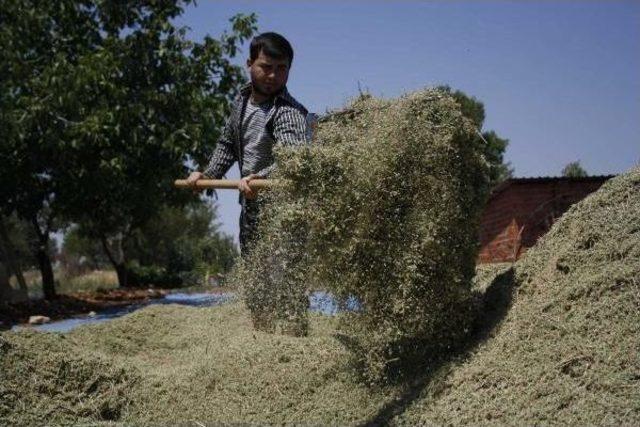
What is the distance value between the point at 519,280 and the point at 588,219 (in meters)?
0.40

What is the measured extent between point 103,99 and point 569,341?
29.5 ft

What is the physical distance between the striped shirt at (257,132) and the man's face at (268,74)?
0.20ft

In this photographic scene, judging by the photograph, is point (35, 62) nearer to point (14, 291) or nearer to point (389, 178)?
point (14, 291)

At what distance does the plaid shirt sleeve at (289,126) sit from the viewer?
3.96 m

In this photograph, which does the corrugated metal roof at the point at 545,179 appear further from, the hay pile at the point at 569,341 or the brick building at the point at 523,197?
the hay pile at the point at 569,341

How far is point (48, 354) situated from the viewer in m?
3.53

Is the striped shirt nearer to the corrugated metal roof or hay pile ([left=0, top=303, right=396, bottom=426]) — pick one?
hay pile ([left=0, top=303, right=396, bottom=426])

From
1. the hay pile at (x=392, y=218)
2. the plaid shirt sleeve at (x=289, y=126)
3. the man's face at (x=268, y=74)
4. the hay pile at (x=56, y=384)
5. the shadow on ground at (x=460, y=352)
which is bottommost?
the hay pile at (x=56, y=384)

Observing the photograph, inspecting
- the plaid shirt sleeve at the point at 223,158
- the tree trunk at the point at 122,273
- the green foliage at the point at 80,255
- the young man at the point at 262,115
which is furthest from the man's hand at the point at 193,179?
the green foliage at the point at 80,255

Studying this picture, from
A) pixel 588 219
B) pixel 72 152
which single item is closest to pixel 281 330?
pixel 588 219

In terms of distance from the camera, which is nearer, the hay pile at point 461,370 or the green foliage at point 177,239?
the hay pile at point 461,370

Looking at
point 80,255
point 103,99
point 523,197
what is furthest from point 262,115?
point 80,255

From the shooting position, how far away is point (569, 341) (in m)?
2.48

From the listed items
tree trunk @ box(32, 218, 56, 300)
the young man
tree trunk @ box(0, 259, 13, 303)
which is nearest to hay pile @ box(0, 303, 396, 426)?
the young man
